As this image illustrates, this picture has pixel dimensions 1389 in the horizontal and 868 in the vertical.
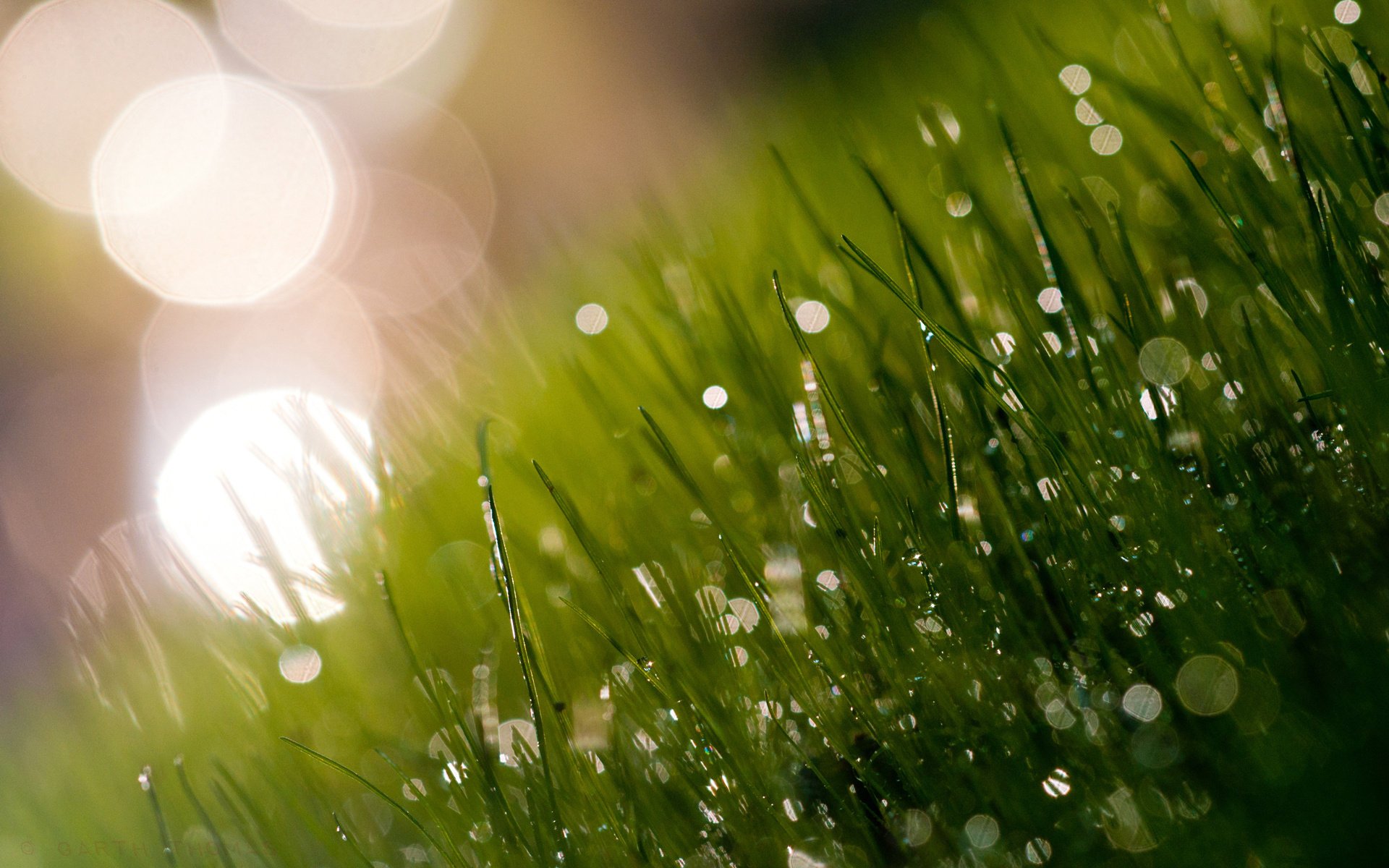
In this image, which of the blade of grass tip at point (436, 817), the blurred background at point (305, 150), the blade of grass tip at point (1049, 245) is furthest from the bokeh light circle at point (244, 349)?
the blade of grass tip at point (1049, 245)

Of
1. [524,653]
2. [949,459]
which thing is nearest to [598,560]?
[524,653]

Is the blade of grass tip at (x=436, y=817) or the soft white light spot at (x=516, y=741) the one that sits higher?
the soft white light spot at (x=516, y=741)

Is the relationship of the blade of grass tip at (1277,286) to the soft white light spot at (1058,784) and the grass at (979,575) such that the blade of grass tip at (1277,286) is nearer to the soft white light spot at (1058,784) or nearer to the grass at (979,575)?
the grass at (979,575)

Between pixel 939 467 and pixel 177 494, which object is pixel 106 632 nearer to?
pixel 939 467

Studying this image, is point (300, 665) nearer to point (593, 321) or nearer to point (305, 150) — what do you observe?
point (593, 321)

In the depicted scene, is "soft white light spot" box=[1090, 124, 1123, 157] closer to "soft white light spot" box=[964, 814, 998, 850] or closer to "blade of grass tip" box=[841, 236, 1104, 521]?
"blade of grass tip" box=[841, 236, 1104, 521]

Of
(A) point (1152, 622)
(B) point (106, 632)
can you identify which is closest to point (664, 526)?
(A) point (1152, 622)
